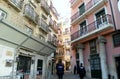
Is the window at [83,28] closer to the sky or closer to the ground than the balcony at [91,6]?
closer to the ground

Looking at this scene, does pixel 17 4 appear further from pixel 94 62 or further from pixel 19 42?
pixel 94 62

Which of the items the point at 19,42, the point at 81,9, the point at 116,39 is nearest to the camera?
the point at 19,42

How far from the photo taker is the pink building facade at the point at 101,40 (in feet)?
45.1

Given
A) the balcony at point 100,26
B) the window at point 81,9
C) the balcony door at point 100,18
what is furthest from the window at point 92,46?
the window at point 81,9

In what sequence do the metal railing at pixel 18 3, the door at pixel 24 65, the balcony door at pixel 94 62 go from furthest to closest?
the balcony door at pixel 94 62, the metal railing at pixel 18 3, the door at pixel 24 65

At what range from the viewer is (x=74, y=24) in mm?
21703

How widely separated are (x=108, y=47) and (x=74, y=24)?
27.4 ft

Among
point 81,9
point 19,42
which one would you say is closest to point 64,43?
point 81,9

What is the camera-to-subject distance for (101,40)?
47.6 ft

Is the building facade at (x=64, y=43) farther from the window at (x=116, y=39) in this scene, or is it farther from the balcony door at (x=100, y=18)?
the window at (x=116, y=39)

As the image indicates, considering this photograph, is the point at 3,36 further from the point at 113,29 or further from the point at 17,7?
the point at 113,29

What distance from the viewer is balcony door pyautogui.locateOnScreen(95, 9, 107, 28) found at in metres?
14.9

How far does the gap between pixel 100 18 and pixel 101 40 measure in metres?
2.72

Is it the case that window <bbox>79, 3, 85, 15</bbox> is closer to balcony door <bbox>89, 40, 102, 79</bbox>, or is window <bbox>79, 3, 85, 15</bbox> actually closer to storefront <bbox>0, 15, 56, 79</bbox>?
balcony door <bbox>89, 40, 102, 79</bbox>
